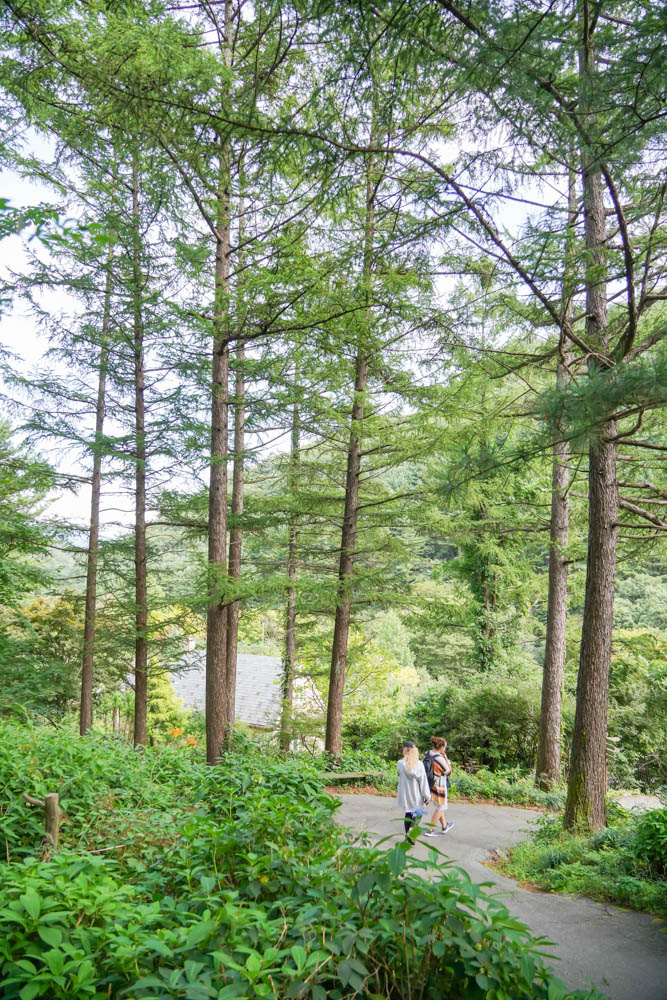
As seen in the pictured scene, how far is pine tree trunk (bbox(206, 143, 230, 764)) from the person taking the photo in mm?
8711

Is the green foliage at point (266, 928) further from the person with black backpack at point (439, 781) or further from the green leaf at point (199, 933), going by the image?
the person with black backpack at point (439, 781)

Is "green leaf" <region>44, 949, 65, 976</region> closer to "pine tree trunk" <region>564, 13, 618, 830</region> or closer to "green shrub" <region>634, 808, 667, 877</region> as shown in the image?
"green shrub" <region>634, 808, 667, 877</region>

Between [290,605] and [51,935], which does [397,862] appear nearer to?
[51,935]

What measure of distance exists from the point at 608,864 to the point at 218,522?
6.45 metres

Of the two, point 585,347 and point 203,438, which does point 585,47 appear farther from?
point 203,438

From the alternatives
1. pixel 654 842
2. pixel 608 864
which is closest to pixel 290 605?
pixel 608 864

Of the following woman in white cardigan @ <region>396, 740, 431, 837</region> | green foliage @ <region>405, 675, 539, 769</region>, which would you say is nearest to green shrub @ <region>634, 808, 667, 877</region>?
woman in white cardigan @ <region>396, 740, 431, 837</region>

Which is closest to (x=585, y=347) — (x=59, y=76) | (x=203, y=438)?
(x=59, y=76)

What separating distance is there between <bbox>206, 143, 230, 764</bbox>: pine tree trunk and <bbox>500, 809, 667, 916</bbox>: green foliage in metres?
4.32

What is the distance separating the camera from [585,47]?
12.0ft

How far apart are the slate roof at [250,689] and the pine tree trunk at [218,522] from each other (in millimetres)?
15015

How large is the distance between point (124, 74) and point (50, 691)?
11417 mm

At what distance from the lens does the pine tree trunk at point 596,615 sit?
7152mm

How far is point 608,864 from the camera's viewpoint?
5871 mm
